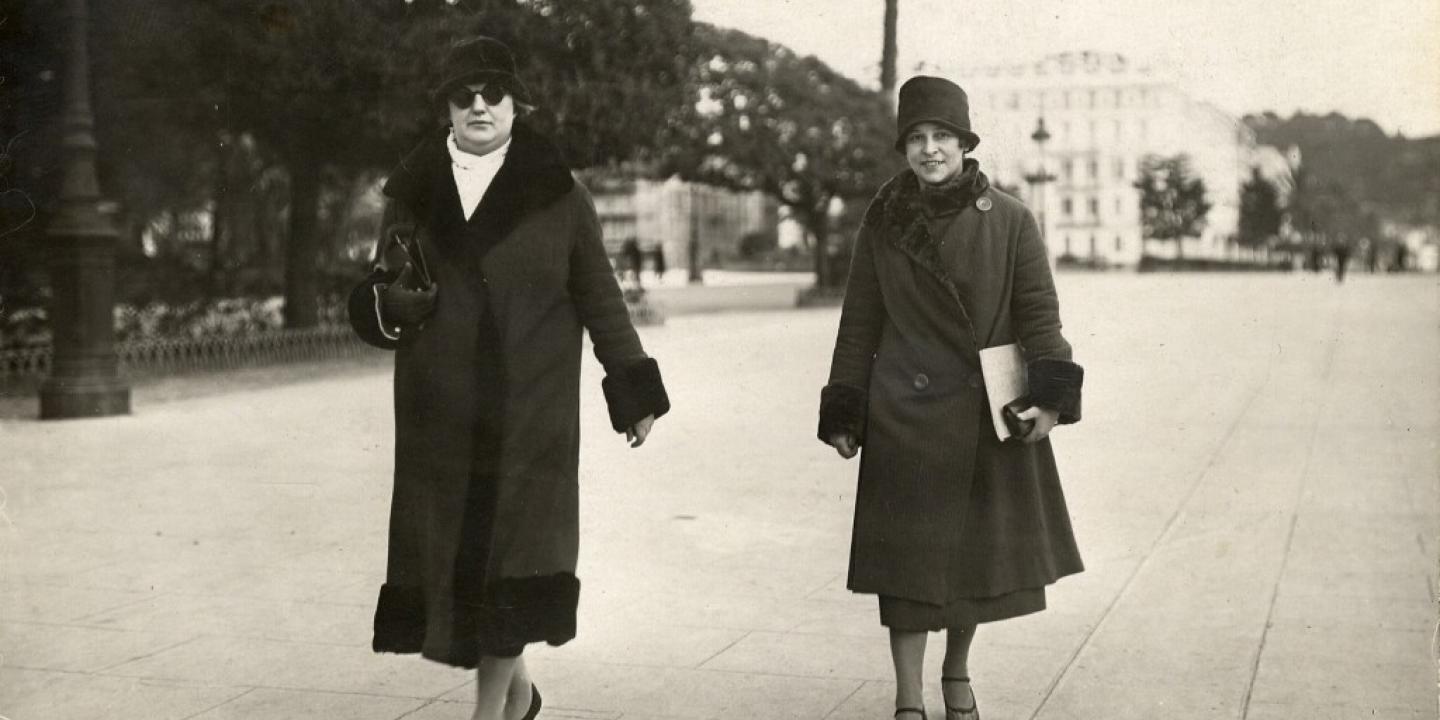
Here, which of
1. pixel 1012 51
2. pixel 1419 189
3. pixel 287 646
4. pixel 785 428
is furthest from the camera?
pixel 785 428

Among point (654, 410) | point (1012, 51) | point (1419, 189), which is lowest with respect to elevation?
point (654, 410)

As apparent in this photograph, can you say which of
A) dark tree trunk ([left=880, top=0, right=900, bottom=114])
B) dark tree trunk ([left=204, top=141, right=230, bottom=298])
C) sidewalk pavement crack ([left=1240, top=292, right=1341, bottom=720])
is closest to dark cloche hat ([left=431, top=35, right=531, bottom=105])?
dark tree trunk ([left=880, top=0, right=900, bottom=114])

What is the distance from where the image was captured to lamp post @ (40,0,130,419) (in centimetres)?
1119

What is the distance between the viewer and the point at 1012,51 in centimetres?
577

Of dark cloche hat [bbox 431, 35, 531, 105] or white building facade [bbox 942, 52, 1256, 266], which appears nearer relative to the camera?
dark cloche hat [bbox 431, 35, 531, 105]

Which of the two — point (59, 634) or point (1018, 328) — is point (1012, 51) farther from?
point (59, 634)

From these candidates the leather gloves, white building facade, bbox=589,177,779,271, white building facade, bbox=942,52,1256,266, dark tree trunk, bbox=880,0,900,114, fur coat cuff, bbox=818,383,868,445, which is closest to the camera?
the leather gloves

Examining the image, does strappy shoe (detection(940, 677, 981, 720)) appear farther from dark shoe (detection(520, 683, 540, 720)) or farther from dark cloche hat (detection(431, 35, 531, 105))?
dark cloche hat (detection(431, 35, 531, 105))

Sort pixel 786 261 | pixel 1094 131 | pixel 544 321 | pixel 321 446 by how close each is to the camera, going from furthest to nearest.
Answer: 1. pixel 786 261
2. pixel 1094 131
3. pixel 321 446
4. pixel 544 321

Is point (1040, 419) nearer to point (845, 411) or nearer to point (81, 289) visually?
point (845, 411)

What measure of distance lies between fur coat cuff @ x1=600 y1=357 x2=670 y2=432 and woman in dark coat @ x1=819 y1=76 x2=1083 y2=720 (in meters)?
0.51

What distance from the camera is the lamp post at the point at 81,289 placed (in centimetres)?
1119

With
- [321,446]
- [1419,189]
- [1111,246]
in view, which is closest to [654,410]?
[1419,189]

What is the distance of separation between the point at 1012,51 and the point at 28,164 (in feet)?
25.2
